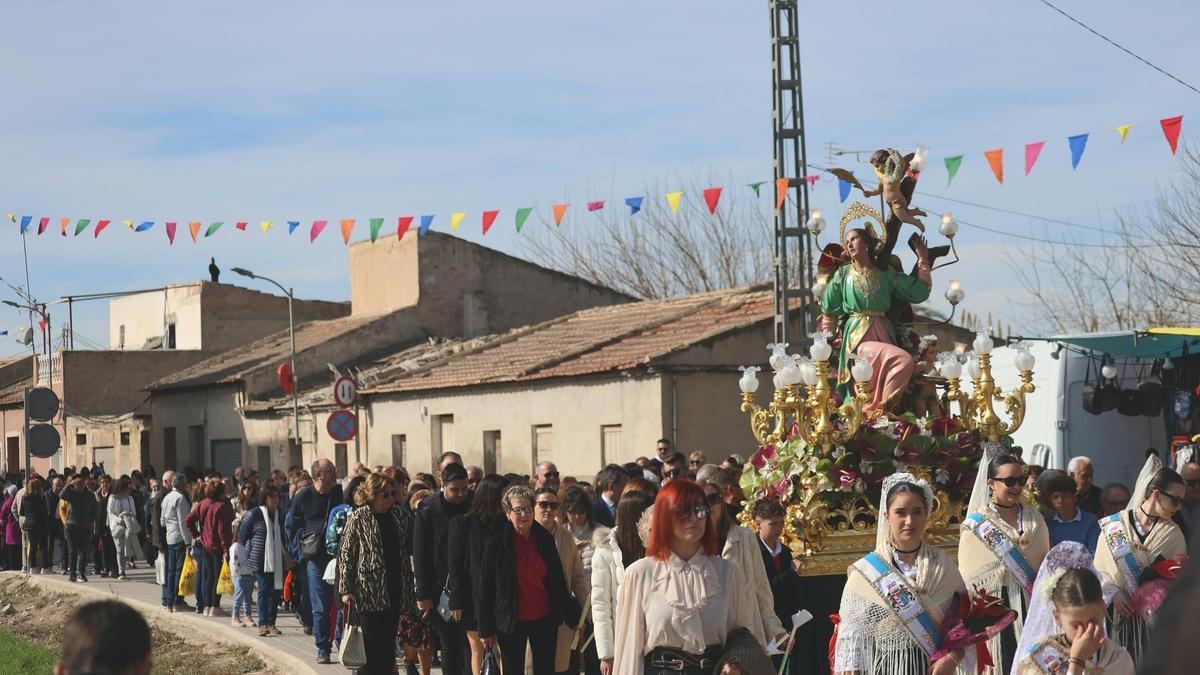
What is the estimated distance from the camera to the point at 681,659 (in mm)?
6863

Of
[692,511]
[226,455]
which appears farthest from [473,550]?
[226,455]

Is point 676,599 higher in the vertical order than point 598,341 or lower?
lower

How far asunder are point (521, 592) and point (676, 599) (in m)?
3.44

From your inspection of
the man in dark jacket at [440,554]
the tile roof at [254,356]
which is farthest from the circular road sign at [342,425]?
the tile roof at [254,356]

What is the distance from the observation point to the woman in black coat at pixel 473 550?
10.5 metres

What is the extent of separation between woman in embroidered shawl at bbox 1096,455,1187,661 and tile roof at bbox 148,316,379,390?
104 feet

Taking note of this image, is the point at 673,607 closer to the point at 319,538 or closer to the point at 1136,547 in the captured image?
the point at 1136,547

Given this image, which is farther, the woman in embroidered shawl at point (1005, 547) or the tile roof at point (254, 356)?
the tile roof at point (254, 356)

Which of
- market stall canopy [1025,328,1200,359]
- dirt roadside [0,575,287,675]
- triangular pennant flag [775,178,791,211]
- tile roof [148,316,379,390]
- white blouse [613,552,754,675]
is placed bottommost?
dirt roadside [0,575,287,675]

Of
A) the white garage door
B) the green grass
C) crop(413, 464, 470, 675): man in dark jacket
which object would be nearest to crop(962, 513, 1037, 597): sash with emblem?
crop(413, 464, 470, 675): man in dark jacket

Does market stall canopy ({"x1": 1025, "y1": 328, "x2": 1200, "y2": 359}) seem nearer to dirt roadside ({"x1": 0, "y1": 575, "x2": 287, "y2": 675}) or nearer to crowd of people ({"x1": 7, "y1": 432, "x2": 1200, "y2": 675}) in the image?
crowd of people ({"x1": 7, "y1": 432, "x2": 1200, "y2": 675})

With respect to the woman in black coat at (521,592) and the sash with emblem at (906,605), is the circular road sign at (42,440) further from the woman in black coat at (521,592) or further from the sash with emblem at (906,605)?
the sash with emblem at (906,605)

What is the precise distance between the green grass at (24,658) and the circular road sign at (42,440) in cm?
440

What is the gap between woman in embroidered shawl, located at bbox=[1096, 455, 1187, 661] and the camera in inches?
313
